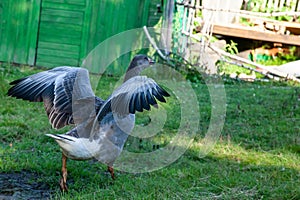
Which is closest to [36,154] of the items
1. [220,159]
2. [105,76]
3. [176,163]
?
[176,163]

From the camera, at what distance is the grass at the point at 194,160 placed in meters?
5.04

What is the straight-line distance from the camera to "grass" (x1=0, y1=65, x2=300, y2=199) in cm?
504

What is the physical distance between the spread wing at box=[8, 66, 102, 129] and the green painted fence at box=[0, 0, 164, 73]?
6.23m

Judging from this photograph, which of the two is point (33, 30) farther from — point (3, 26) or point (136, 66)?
point (136, 66)

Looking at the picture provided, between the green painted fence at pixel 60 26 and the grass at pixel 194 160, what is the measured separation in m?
2.81

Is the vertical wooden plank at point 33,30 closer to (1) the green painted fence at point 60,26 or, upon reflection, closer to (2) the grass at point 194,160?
(1) the green painted fence at point 60,26

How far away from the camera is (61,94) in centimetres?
502

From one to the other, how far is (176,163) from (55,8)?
20.8 feet

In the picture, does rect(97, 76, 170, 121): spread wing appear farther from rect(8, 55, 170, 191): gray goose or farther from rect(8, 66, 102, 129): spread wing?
rect(8, 66, 102, 129): spread wing

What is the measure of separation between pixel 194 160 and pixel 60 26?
615 cm

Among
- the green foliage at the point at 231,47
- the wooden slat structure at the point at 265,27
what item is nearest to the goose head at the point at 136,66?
the green foliage at the point at 231,47

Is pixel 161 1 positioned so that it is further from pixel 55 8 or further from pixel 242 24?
pixel 242 24

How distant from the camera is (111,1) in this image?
11.2m

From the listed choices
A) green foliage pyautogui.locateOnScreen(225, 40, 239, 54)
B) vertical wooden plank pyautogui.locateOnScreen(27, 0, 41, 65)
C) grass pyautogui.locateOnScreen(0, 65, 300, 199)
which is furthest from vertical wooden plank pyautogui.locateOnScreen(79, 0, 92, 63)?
green foliage pyautogui.locateOnScreen(225, 40, 239, 54)
